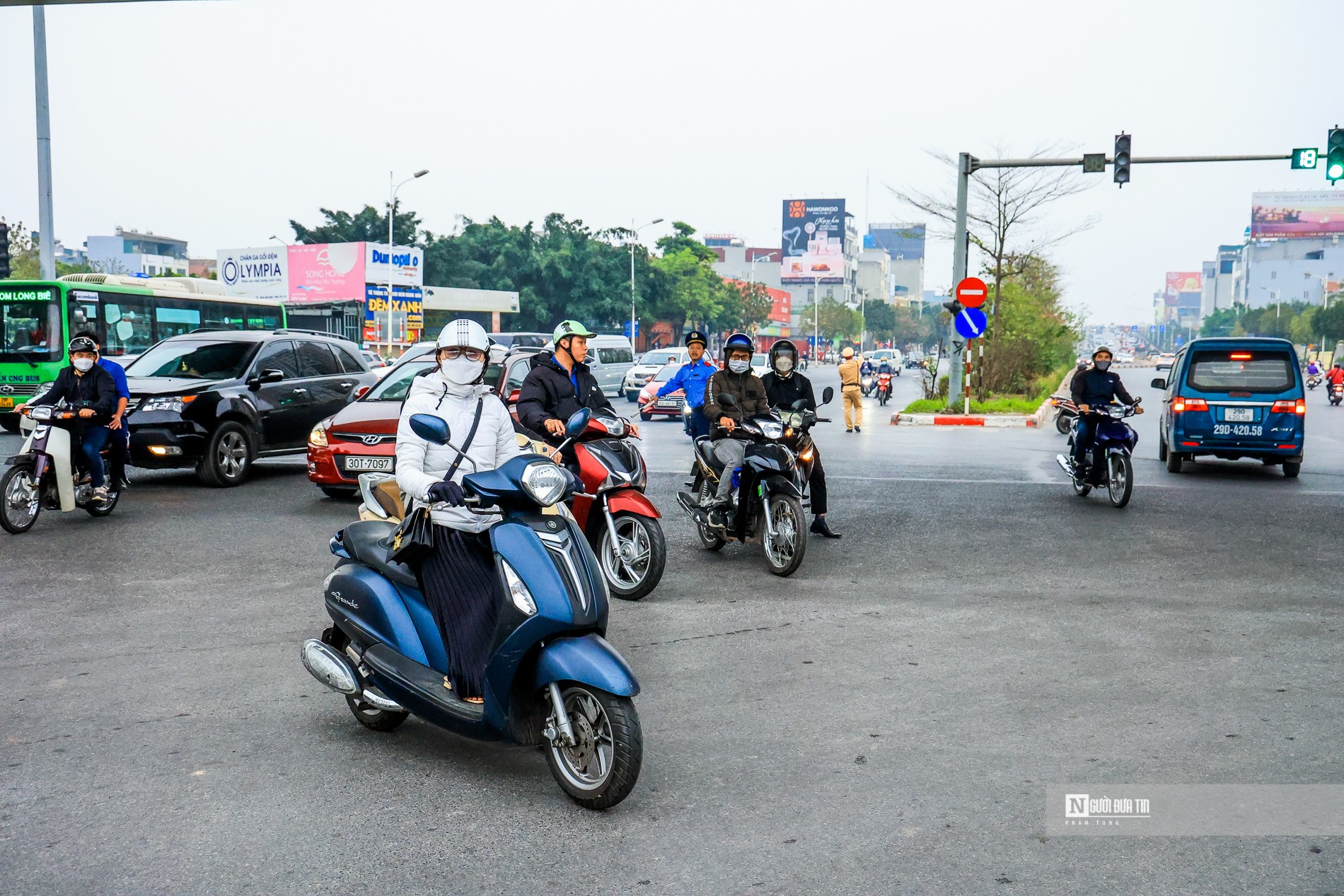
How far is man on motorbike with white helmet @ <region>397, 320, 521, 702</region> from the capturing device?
4355 millimetres

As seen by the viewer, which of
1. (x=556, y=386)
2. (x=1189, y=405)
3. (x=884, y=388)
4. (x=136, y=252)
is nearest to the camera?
(x=556, y=386)

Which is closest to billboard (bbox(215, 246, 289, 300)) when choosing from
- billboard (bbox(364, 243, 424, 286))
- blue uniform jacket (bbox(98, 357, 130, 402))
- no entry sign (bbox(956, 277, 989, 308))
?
billboard (bbox(364, 243, 424, 286))

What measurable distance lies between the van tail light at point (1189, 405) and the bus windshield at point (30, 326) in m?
17.2

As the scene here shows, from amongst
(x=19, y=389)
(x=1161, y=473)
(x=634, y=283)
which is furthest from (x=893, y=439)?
(x=634, y=283)

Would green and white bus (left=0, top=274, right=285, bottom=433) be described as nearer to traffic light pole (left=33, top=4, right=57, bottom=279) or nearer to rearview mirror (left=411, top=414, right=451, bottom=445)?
traffic light pole (left=33, top=4, right=57, bottom=279)

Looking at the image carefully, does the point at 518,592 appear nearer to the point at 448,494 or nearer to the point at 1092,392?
the point at 448,494

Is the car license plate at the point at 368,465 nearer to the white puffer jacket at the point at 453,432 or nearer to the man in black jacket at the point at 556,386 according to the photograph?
the man in black jacket at the point at 556,386

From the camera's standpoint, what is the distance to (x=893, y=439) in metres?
21.9

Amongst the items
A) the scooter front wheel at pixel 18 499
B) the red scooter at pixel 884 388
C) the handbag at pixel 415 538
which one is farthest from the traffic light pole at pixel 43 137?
the red scooter at pixel 884 388

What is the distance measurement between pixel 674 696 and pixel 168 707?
223 cm

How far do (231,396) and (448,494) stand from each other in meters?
10.3

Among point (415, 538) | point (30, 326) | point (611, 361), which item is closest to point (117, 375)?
point (415, 538)

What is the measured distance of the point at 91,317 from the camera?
21.5m

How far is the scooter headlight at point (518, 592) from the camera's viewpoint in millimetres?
4102
